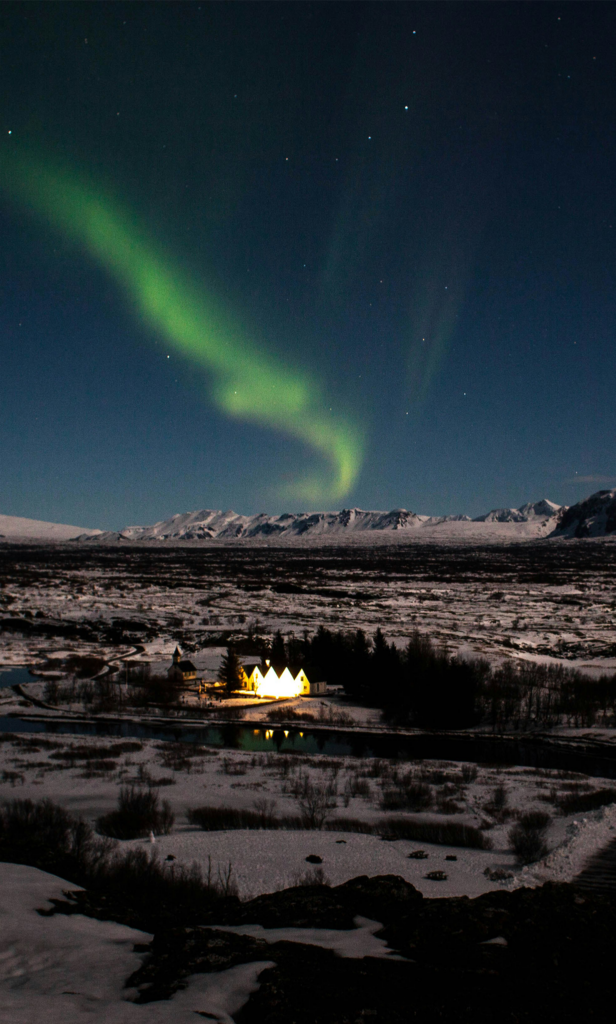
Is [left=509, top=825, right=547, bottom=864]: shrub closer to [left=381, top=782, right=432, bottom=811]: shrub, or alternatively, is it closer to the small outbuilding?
[left=381, top=782, right=432, bottom=811]: shrub

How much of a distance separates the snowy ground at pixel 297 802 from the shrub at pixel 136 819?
2.22ft

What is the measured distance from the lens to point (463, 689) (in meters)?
48.2

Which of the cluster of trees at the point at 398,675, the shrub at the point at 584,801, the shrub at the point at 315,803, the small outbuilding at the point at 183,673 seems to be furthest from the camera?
the small outbuilding at the point at 183,673

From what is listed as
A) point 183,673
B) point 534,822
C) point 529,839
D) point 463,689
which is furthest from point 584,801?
point 183,673

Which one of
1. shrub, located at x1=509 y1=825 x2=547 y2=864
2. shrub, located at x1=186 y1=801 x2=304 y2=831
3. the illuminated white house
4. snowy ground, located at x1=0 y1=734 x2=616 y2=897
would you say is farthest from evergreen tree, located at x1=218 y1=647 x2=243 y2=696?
shrub, located at x1=509 y1=825 x2=547 y2=864

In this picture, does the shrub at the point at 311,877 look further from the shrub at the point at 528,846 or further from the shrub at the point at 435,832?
the shrub at the point at 528,846

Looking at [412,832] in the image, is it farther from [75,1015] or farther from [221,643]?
[221,643]

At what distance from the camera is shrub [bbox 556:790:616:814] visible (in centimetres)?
2098

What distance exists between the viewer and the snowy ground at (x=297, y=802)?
481 inches

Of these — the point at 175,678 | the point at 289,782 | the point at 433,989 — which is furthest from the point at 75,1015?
the point at 175,678

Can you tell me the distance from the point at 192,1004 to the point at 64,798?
1780 cm

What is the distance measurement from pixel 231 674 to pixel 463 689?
850 inches

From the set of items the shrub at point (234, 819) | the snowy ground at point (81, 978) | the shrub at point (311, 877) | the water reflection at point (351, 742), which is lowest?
the water reflection at point (351, 742)

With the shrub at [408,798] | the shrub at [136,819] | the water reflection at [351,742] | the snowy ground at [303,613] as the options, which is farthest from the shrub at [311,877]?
the snowy ground at [303,613]
